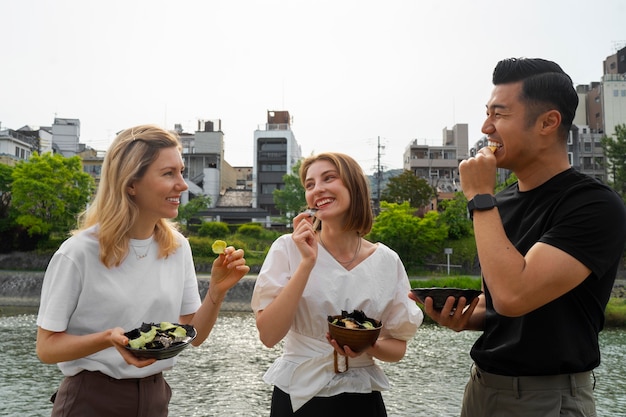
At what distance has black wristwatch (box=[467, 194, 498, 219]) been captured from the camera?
193 cm

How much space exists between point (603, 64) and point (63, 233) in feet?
189

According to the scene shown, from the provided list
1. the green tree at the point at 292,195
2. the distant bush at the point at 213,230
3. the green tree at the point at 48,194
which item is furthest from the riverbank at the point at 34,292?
the green tree at the point at 292,195

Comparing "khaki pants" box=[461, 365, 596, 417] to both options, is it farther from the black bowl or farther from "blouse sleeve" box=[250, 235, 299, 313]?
"blouse sleeve" box=[250, 235, 299, 313]

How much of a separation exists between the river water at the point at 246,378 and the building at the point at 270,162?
35.3 metres

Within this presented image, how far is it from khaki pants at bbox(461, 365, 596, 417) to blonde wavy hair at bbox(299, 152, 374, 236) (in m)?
0.99

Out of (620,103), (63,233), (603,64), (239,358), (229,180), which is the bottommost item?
(239,358)

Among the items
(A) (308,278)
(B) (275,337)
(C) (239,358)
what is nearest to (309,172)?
(A) (308,278)

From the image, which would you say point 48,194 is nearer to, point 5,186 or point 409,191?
point 5,186

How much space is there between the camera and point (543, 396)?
1.92 m

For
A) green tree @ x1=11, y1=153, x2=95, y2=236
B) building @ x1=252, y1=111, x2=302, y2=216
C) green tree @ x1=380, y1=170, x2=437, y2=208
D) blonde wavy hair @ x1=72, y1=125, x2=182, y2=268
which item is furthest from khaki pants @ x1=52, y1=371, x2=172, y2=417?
building @ x1=252, y1=111, x2=302, y2=216

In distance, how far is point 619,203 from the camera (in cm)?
185

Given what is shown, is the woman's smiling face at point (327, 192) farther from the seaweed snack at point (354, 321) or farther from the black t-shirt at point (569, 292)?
the black t-shirt at point (569, 292)

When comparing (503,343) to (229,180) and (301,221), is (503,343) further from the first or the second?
(229,180)

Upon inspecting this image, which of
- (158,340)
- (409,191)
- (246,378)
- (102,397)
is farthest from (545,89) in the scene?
(409,191)
